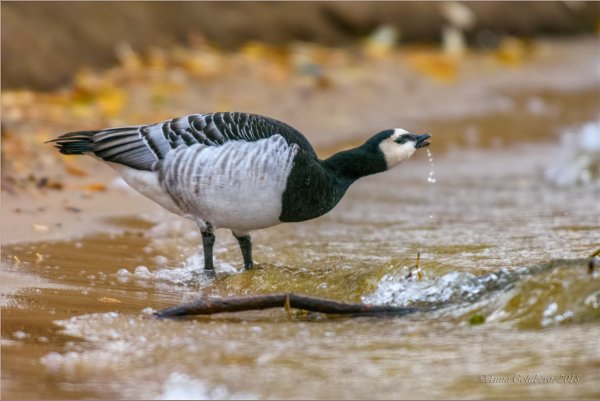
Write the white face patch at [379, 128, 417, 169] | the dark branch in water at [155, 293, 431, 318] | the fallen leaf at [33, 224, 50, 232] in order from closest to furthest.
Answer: the dark branch in water at [155, 293, 431, 318] < the white face patch at [379, 128, 417, 169] < the fallen leaf at [33, 224, 50, 232]

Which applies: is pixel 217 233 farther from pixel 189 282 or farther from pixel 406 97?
pixel 406 97

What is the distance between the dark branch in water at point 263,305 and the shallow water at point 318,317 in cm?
7

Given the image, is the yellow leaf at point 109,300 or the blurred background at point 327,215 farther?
the yellow leaf at point 109,300

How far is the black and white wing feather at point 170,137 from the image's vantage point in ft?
20.9

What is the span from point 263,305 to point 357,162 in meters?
1.68

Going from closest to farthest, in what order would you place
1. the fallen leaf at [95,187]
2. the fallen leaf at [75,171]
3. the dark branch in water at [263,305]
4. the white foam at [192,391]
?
the white foam at [192,391]
the dark branch in water at [263,305]
the fallen leaf at [95,187]
the fallen leaf at [75,171]

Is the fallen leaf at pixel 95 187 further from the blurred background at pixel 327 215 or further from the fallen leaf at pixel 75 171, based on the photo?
the fallen leaf at pixel 75 171

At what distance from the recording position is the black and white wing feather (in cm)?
636

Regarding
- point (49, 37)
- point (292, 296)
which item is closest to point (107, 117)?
point (49, 37)

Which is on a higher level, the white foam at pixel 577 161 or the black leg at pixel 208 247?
the white foam at pixel 577 161

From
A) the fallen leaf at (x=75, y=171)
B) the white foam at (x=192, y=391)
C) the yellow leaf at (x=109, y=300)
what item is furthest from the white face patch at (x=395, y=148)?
the fallen leaf at (x=75, y=171)

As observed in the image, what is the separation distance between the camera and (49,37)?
1229 cm

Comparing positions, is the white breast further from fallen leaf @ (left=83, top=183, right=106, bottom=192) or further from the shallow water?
fallen leaf @ (left=83, top=183, right=106, bottom=192)

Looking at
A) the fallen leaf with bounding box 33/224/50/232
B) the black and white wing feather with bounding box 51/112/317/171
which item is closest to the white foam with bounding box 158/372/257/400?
the black and white wing feather with bounding box 51/112/317/171
